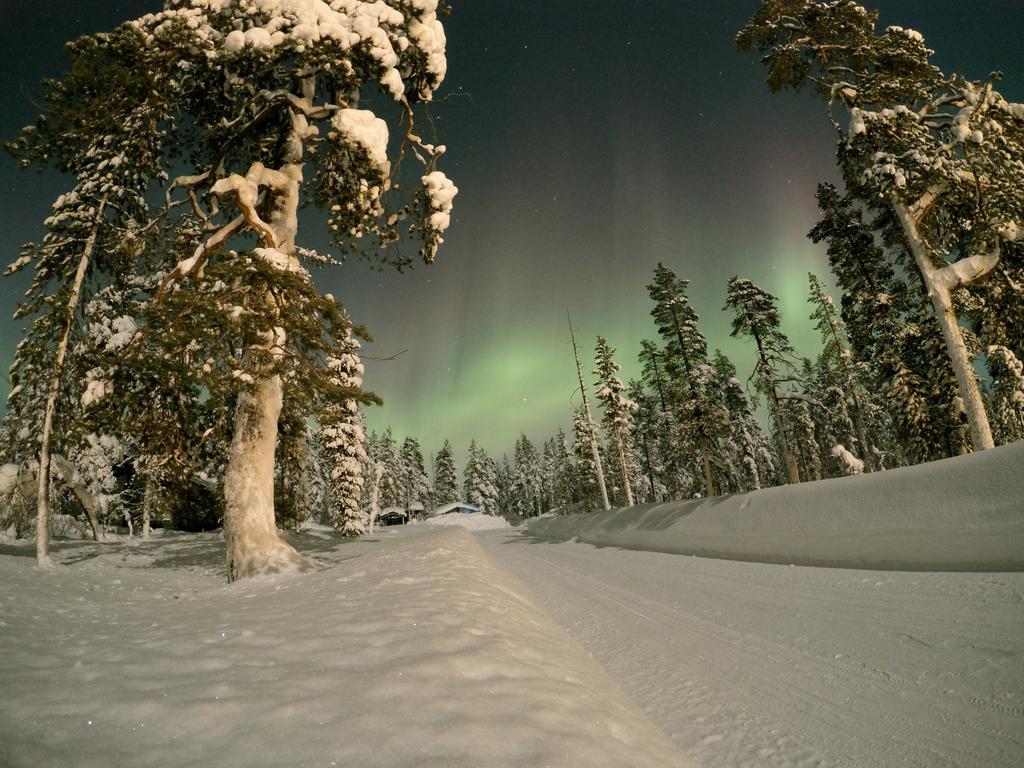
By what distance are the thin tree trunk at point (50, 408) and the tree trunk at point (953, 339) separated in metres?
20.4

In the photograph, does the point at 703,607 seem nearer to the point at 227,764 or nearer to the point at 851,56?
the point at 227,764

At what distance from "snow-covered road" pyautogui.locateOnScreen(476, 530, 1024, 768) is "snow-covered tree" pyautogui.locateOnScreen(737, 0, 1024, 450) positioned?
753 cm

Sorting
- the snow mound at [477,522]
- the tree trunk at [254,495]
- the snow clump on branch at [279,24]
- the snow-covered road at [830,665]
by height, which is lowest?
the snow mound at [477,522]

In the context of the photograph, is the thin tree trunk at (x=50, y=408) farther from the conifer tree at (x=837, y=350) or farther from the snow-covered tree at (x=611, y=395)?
the conifer tree at (x=837, y=350)

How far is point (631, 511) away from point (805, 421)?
115 ft

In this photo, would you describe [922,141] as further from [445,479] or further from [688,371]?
[445,479]

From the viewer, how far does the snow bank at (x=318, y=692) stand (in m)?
1.52

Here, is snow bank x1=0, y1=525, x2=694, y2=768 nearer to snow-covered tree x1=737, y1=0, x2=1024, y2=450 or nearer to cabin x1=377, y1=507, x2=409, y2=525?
snow-covered tree x1=737, y1=0, x2=1024, y2=450

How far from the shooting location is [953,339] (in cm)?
1026

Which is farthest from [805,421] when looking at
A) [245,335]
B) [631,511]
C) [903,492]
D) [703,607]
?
[245,335]

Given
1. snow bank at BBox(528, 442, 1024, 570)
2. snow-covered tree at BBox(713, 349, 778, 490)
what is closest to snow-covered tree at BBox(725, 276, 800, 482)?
snow-covered tree at BBox(713, 349, 778, 490)

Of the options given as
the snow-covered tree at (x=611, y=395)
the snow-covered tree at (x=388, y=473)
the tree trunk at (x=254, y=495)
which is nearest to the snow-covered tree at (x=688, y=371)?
the snow-covered tree at (x=611, y=395)

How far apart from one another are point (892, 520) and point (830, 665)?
497 centimetres

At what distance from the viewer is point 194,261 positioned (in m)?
7.41
